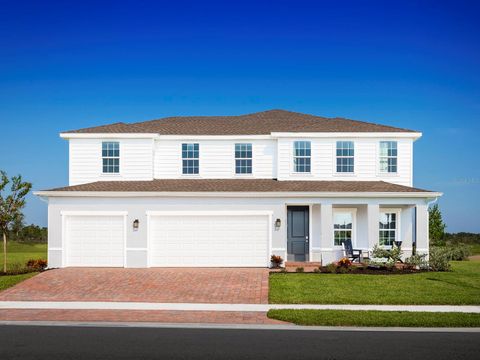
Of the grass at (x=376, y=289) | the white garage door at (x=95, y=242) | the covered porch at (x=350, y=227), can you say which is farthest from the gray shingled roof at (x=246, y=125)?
the grass at (x=376, y=289)

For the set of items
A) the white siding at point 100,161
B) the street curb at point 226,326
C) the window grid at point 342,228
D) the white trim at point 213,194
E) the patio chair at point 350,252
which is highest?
the white siding at point 100,161

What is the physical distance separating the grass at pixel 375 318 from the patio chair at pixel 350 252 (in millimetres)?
9464

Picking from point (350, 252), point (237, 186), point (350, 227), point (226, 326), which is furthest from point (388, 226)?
point (226, 326)

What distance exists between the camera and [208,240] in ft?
76.7

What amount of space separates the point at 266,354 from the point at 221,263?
44.6 ft

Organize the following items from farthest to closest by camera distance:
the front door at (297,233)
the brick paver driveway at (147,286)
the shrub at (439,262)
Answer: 1. the front door at (297,233)
2. the shrub at (439,262)
3. the brick paver driveway at (147,286)

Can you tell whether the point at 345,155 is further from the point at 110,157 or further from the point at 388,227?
the point at 110,157

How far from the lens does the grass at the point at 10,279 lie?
19.0 meters

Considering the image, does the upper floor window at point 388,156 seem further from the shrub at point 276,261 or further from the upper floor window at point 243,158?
the shrub at point 276,261

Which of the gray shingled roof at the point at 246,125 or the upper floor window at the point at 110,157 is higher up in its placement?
the gray shingled roof at the point at 246,125

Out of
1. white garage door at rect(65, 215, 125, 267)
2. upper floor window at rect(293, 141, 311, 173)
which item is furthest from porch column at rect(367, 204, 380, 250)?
white garage door at rect(65, 215, 125, 267)

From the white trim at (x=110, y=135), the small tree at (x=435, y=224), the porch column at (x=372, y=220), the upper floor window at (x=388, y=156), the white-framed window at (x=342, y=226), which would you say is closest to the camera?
the porch column at (x=372, y=220)

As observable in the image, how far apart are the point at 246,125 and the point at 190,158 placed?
3.60 m

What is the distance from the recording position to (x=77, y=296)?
1728 centimetres
